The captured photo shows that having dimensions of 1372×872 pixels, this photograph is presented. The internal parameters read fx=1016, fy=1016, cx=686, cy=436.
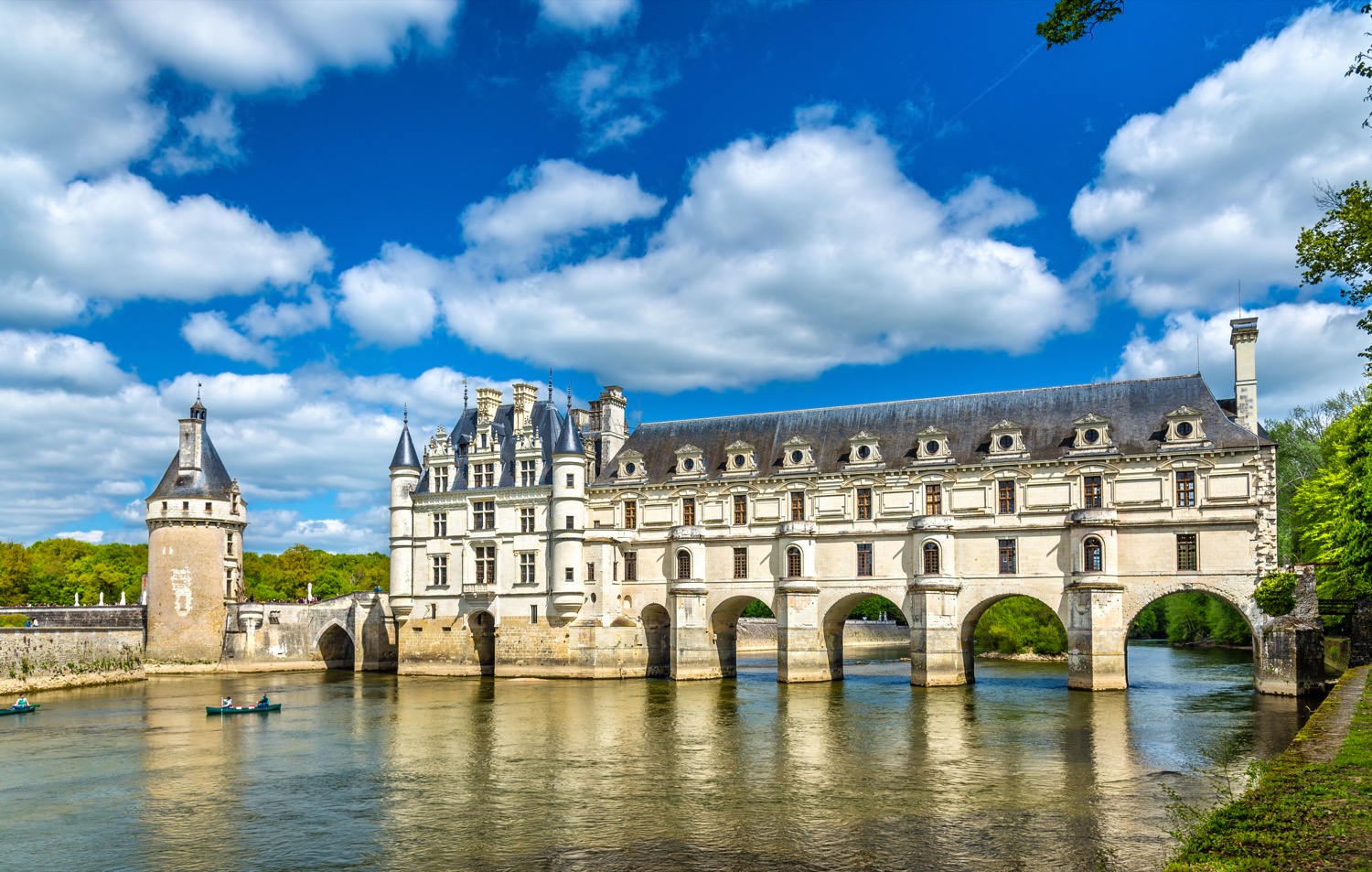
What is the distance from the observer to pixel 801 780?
955 inches

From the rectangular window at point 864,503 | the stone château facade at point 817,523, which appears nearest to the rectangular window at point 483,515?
the stone château facade at point 817,523

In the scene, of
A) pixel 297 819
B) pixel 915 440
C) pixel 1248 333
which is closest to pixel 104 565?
pixel 915 440

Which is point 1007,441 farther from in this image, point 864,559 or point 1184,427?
point 864,559

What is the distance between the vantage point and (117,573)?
85.9 m

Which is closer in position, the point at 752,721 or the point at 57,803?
the point at 57,803

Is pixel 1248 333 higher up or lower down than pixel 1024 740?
higher up

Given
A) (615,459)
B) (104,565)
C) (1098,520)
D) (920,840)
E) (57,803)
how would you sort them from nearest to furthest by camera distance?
(920,840)
(57,803)
(1098,520)
(615,459)
(104,565)

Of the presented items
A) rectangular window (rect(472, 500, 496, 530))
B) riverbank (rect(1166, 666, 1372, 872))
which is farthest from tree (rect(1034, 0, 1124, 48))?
rectangular window (rect(472, 500, 496, 530))

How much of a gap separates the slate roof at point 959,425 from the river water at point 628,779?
10895mm

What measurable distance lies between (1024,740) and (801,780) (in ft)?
29.3

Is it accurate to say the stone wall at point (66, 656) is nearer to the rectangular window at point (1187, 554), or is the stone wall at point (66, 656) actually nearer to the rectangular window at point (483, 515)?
the rectangular window at point (483, 515)

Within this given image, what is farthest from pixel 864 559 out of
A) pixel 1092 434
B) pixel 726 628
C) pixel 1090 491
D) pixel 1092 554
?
pixel 1092 434

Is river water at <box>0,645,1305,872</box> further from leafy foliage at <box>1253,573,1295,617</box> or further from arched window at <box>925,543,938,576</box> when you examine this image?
arched window at <box>925,543,938,576</box>

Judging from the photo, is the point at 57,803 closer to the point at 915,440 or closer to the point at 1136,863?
the point at 1136,863
